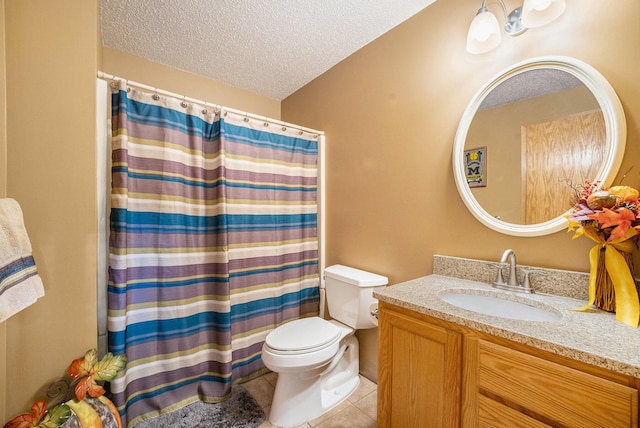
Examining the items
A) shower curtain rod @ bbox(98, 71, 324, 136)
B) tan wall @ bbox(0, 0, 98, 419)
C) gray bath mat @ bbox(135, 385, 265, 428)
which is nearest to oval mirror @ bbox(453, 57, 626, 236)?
shower curtain rod @ bbox(98, 71, 324, 136)

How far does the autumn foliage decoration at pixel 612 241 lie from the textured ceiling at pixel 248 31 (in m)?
1.36

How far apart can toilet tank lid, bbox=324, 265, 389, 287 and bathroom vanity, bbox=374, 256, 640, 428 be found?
44 cm

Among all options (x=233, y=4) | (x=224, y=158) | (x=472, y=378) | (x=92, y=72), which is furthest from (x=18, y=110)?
(x=472, y=378)

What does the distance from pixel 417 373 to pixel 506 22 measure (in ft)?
5.17

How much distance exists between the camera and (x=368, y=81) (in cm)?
182

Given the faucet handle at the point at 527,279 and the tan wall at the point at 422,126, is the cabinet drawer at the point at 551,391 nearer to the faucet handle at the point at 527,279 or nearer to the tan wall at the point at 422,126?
the faucet handle at the point at 527,279

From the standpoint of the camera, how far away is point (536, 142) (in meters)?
1.14

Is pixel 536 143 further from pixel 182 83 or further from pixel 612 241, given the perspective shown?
pixel 182 83

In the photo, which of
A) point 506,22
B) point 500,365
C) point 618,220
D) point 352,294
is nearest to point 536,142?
point 618,220

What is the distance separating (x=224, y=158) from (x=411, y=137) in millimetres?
1182

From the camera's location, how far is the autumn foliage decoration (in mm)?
805

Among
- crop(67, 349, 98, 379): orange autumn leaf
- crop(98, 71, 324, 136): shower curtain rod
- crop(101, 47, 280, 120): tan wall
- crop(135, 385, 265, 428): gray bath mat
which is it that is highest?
crop(101, 47, 280, 120): tan wall

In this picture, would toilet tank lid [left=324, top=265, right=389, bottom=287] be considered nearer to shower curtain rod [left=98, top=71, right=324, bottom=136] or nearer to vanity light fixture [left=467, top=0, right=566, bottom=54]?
shower curtain rod [left=98, top=71, right=324, bottom=136]

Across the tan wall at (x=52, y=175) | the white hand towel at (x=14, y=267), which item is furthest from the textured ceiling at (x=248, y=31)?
the white hand towel at (x=14, y=267)
